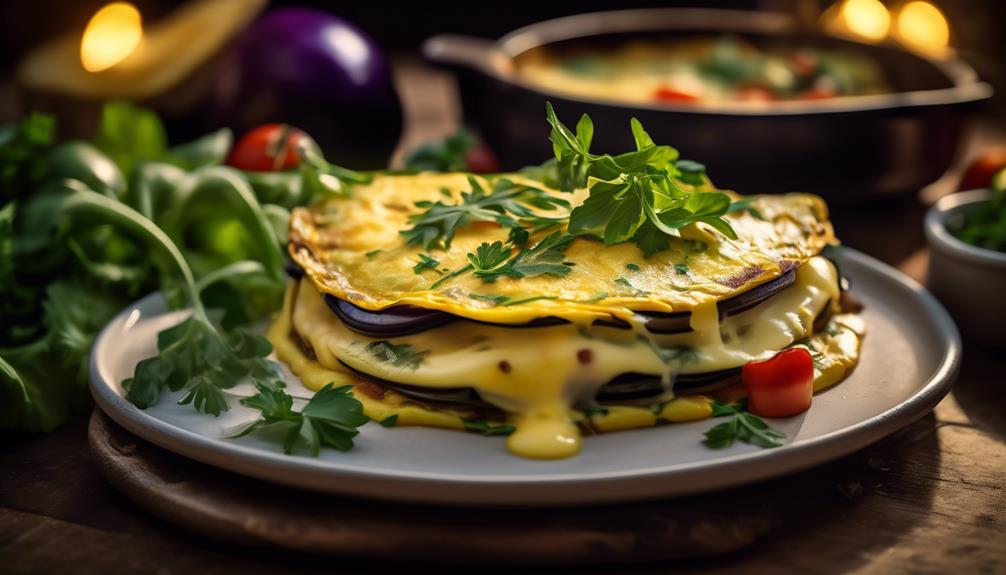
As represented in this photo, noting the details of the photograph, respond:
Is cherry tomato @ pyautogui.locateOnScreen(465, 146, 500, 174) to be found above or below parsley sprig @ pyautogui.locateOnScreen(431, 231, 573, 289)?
below

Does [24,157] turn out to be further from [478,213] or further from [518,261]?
[518,261]

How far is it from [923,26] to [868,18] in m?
0.29

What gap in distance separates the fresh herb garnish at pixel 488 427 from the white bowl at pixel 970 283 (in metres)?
1.39

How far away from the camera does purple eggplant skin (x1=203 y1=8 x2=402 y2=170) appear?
375 cm

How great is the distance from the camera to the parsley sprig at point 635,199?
Result: 1968 millimetres

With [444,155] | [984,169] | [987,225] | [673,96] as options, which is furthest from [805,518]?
[673,96]

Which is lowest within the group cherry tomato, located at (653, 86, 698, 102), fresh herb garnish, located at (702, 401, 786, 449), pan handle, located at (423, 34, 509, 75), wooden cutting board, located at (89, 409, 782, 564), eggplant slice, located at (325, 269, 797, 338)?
wooden cutting board, located at (89, 409, 782, 564)

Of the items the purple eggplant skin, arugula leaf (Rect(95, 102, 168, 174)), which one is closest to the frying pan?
the purple eggplant skin

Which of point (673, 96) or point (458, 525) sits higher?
point (673, 96)

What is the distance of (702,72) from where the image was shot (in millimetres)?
4430

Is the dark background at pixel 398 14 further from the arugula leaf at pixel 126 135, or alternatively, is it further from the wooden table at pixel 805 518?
the wooden table at pixel 805 518

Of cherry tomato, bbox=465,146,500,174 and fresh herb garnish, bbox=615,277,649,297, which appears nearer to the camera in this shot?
fresh herb garnish, bbox=615,277,649,297

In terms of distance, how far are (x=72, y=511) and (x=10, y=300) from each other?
780mm

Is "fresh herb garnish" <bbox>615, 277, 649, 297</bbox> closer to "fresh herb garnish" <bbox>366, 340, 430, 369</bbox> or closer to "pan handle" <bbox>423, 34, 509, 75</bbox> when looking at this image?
"fresh herb garnish" <bbox>366, 340, 430, 369</bbox>
